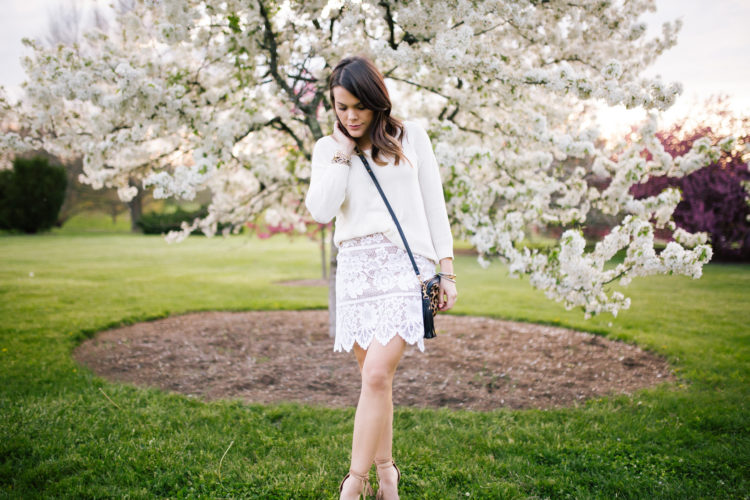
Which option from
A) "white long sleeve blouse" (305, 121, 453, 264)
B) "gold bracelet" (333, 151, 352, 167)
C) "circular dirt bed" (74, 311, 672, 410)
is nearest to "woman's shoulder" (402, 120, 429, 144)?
"white long sleeve blouse" (305, 121, 453, 264)

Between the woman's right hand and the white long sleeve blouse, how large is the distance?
3 cm

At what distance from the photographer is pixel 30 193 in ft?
80.2

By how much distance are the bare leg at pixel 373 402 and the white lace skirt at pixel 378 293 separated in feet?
0.18

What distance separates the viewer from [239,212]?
638cm

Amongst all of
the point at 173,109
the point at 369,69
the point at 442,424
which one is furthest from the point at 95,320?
the point at 369,69

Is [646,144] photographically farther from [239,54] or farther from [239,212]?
[239,212]

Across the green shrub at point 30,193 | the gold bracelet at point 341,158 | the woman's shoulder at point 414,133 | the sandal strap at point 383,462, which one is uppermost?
the green shrub at point 30,193

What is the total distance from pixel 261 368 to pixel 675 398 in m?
3.74

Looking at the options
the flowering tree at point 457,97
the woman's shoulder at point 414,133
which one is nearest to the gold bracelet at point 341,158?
the woman's shoulder at point 414,133

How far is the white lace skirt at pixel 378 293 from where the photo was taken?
217cm

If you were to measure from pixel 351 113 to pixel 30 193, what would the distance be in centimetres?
2853

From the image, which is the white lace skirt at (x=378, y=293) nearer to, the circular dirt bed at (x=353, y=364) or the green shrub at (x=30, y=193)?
the circular dirt bed at (x=353, y=364)

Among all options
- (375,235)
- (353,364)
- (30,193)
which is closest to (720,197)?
(353,364)

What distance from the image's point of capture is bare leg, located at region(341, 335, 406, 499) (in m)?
2.13
